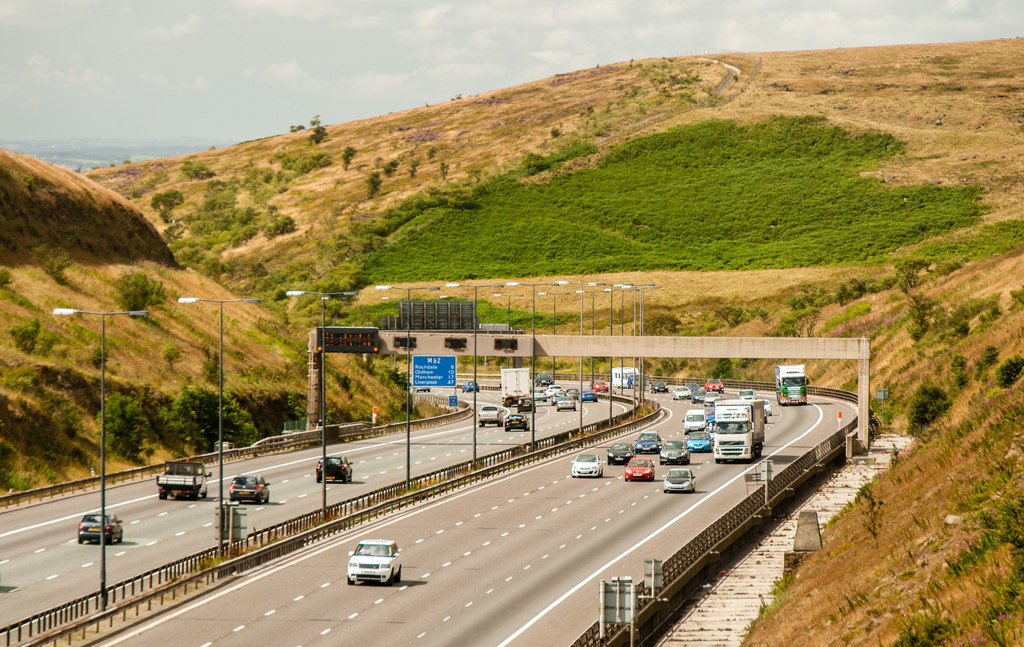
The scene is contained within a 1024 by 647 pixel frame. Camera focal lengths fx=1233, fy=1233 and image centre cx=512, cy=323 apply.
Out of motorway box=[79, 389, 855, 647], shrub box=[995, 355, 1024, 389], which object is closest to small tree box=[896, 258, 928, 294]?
shrub box=[995, 355, 1024, 389]

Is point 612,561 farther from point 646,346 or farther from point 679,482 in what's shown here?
point 646,346

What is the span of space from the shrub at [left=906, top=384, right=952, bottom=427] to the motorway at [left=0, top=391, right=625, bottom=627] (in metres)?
28.4

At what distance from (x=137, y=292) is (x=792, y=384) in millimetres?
59416

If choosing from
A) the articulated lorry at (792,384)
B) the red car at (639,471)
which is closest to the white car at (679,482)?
the red car at (639,471)

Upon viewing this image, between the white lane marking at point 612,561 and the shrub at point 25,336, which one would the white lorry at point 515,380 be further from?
the shrub at point 25,336

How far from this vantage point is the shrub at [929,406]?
8006cm

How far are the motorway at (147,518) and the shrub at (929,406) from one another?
28.4 meters

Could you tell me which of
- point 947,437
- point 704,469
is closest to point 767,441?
point 704,469

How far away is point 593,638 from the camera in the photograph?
104 feet

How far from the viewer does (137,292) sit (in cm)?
10194

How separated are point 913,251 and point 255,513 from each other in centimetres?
14372

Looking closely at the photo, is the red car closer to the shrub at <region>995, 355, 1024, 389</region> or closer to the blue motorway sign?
the blue motorway sign

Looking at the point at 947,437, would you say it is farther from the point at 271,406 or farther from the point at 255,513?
the point at 271,406

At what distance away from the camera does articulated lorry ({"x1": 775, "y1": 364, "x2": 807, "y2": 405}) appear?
115 m
